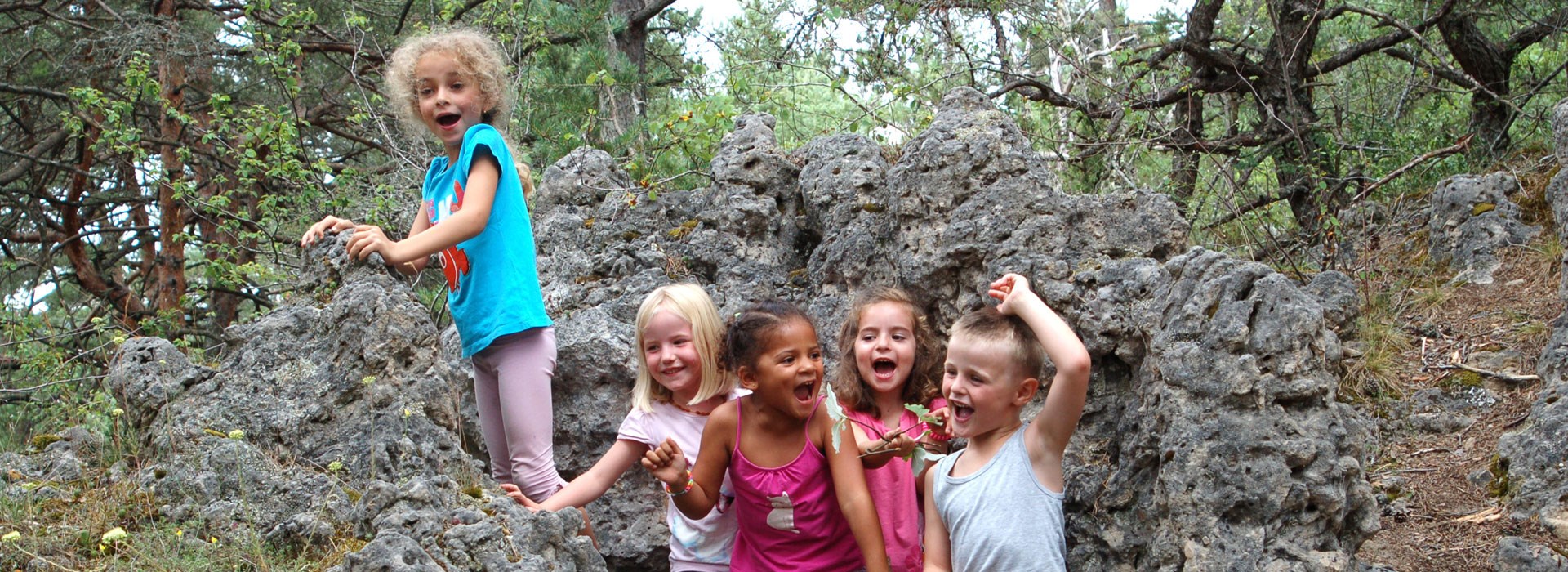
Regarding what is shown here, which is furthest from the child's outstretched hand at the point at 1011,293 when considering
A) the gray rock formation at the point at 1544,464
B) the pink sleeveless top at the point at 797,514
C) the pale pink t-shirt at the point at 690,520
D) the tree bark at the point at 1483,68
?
the tree bark at the point at 1483,68

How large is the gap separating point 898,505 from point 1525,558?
177cm

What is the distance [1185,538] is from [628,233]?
275 centimetres

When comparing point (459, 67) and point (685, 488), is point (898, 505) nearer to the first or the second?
point (685, 488)

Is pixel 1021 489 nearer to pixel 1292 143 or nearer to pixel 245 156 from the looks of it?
pixel 1292 143

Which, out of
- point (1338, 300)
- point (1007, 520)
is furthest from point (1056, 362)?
point (1338, 300)

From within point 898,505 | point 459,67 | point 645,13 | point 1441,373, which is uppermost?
point 645,13

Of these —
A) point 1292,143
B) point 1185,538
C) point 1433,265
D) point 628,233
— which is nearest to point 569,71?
point 628,233

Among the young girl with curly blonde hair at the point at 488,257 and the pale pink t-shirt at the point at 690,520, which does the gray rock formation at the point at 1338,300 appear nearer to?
the pale pink t-shirt at the point at 690,520

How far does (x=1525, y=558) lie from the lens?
3.15 m

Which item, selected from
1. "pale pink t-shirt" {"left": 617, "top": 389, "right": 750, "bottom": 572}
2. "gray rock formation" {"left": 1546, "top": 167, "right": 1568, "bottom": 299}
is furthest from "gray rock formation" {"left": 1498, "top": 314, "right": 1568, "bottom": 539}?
"pale pink t-shirt" {"left": 617, "top": 389, "right": 750, "bottom": 572}

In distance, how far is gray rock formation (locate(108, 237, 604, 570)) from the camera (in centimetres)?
283

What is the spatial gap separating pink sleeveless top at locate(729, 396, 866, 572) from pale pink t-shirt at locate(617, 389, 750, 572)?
218mm

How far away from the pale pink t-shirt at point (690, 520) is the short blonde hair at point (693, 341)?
6 cm

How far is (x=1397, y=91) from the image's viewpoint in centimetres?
807
